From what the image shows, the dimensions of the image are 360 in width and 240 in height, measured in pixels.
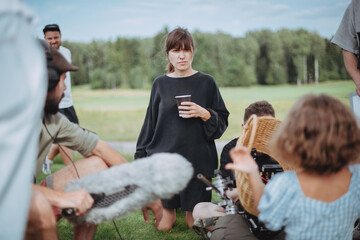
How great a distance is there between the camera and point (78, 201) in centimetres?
198

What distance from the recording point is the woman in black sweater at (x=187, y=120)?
3.34m

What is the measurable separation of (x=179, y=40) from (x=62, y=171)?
64.2 inches

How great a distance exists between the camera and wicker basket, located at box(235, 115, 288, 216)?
2.02 meters

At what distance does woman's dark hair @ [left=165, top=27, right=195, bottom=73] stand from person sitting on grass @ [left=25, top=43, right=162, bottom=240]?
129 cm

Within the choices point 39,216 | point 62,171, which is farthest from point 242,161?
point 62,171

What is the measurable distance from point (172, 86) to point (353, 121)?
193 centimetres

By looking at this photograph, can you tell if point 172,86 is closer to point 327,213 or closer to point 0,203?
point 327,213

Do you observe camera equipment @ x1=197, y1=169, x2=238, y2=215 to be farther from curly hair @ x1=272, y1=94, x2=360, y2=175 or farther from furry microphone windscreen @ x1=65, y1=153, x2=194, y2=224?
curly hair @ x1=272, y1=94, x2=360, y2=175

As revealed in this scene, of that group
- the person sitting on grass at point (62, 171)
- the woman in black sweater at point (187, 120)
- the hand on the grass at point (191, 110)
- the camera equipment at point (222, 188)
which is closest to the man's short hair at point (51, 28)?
the woman in black sweater at point (187, 120)

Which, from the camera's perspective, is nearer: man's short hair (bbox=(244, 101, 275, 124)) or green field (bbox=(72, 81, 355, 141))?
man's short hair (bbox=(244, 101, 275, 124))

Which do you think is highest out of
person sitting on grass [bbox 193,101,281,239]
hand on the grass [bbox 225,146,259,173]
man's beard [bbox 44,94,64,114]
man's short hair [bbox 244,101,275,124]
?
man's beard [bbox 44,94,64,114]

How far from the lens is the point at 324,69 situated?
41.2 feet

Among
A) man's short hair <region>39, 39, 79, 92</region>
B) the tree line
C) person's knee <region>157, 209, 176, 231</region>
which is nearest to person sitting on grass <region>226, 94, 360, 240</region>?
man's short hair <region>39, 39, 79, 92</region>

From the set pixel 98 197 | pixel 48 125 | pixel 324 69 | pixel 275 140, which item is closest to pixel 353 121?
pixel 275 140
